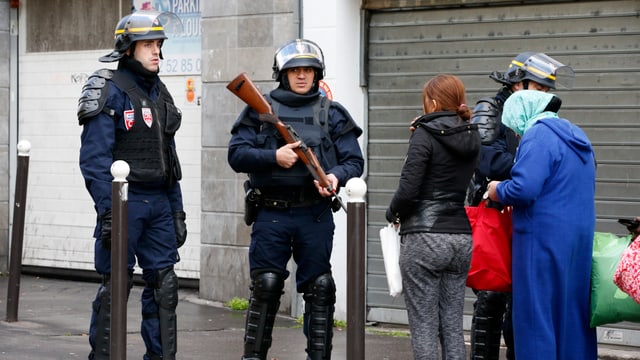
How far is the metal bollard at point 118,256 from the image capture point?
6.54m

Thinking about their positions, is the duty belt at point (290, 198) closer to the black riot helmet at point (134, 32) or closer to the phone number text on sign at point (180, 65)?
the black riot helmet at point (134, 32)

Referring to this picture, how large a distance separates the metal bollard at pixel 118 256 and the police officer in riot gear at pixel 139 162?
13.9 inches

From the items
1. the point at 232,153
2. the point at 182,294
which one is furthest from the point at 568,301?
the point at 182,294

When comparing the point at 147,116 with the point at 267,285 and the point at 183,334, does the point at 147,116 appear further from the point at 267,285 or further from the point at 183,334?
the point at 183,334

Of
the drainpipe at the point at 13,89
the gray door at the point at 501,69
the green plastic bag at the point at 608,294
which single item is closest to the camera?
the green plastic bag at the point at 608,294

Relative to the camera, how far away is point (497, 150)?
23.7ft

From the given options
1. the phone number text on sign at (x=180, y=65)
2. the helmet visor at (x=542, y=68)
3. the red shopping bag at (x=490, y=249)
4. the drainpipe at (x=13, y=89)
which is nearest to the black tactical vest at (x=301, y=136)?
the red shopping bag at (x=490, y=249)

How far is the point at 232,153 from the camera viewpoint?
7.14 metres

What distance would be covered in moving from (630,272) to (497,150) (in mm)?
1525

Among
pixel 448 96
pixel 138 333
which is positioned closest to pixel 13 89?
pixel 138 333

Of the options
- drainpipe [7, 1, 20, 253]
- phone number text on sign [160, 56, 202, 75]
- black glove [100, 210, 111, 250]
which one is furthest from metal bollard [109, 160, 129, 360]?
drainpipe [7, 1, 20, 253]

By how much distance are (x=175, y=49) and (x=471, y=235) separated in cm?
557

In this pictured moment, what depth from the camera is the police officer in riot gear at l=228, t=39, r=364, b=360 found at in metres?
7.04

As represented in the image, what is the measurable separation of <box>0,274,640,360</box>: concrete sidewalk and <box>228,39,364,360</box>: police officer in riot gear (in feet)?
4.00
